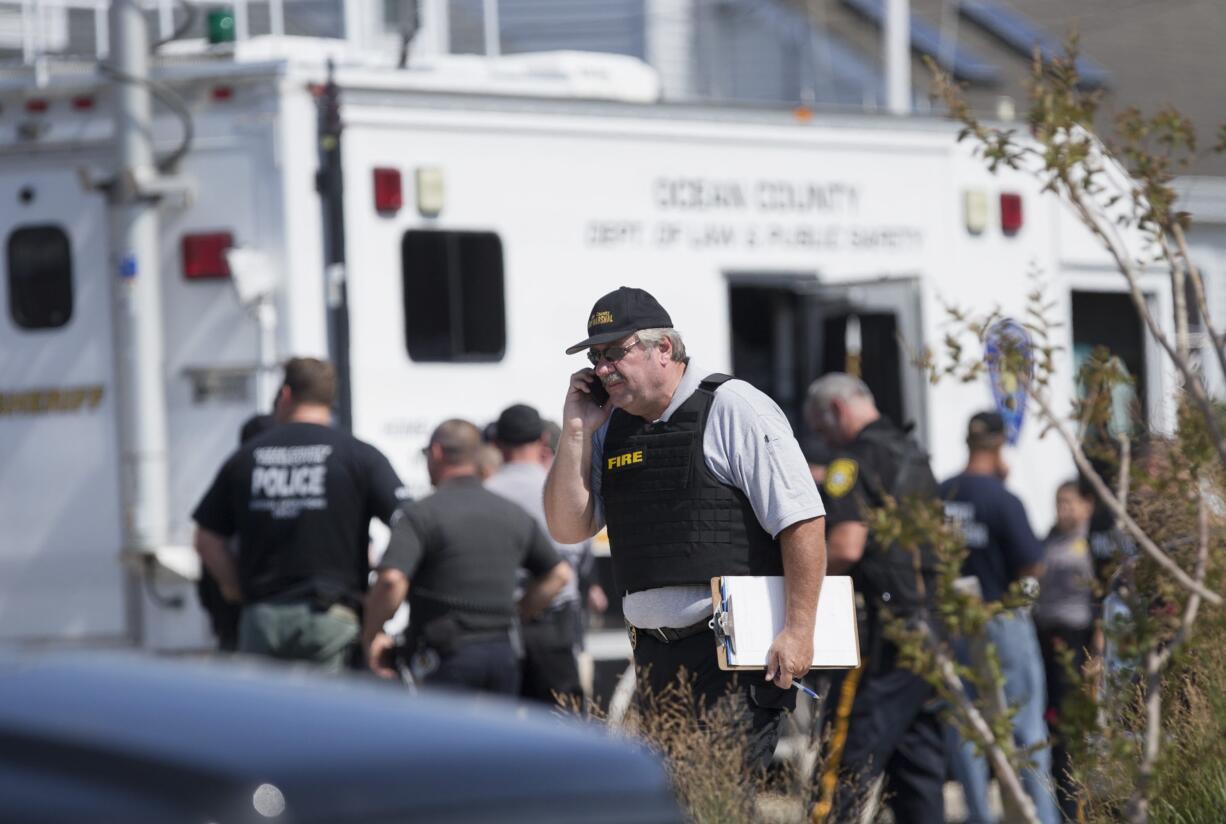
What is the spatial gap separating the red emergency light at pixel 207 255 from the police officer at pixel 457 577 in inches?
56.8

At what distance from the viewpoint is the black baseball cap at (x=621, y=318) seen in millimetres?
4645

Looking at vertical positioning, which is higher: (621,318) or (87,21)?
(87,21)

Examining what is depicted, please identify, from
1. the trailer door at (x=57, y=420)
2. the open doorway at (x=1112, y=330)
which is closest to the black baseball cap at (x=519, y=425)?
the trailer door at (x=57, y=420)

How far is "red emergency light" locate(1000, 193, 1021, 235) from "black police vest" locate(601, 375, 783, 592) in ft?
16.7

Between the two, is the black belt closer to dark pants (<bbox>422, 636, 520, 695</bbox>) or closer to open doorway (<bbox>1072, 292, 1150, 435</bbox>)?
dark pants (<bbox>422, 636, 520, 695</bbox>)

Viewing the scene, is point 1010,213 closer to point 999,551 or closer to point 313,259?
point 999,551

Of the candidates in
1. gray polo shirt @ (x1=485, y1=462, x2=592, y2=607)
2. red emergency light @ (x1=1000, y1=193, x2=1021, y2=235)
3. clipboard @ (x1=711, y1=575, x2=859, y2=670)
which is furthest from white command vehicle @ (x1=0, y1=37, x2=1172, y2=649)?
clipboard @ (x1=711, y1=575, x2=859, y2=670)

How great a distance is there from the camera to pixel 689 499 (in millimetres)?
4605

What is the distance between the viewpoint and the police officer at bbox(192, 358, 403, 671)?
21.9 feet

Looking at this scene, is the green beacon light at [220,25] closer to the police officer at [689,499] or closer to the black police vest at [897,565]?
the black police vest at [897,565]

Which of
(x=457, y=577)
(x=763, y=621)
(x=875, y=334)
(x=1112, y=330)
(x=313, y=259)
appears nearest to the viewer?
(x=763, y=621)

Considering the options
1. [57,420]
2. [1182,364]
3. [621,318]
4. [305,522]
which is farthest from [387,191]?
[1182,364]

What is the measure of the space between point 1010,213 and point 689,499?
535 centimetres

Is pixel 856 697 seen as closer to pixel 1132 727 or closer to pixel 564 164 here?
pixel 1132 727
